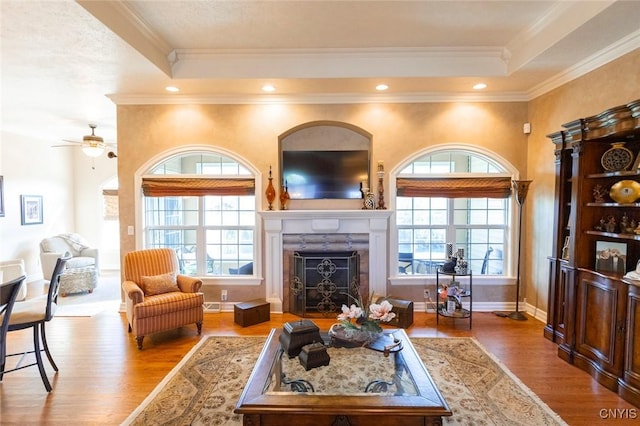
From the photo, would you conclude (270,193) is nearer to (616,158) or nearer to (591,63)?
(616,158)

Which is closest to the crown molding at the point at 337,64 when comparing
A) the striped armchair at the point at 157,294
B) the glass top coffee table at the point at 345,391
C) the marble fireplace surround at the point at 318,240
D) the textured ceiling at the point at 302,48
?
the textured ceiling at the point at 302,48

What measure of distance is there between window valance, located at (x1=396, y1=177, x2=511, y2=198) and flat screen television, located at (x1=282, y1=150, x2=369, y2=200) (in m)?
0.62

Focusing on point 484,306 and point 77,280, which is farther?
point 77,280

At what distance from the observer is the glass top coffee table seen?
68.4 inches

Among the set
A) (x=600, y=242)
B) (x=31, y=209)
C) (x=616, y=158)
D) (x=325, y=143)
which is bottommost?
(x=600, y=242)

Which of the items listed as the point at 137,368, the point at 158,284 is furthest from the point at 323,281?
the point at 137,368

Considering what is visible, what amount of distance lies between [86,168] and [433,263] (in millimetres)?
7982

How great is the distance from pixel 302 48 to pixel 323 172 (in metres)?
1.61

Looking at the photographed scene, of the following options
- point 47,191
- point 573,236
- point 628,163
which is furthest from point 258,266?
point 47,191

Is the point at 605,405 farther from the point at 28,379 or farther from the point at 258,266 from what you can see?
the point at 28,379

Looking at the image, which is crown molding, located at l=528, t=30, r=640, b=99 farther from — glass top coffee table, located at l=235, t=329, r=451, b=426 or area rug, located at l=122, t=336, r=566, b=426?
glass top coffee table, located at l=235, t=329, r=451, b=426

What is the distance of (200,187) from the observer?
447 cm

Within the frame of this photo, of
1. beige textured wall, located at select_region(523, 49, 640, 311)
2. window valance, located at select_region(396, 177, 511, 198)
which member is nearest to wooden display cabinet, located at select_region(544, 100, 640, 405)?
beige textured wall, located at select_region(523, 49, 640, 311)

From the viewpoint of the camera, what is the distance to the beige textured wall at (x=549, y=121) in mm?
3049
